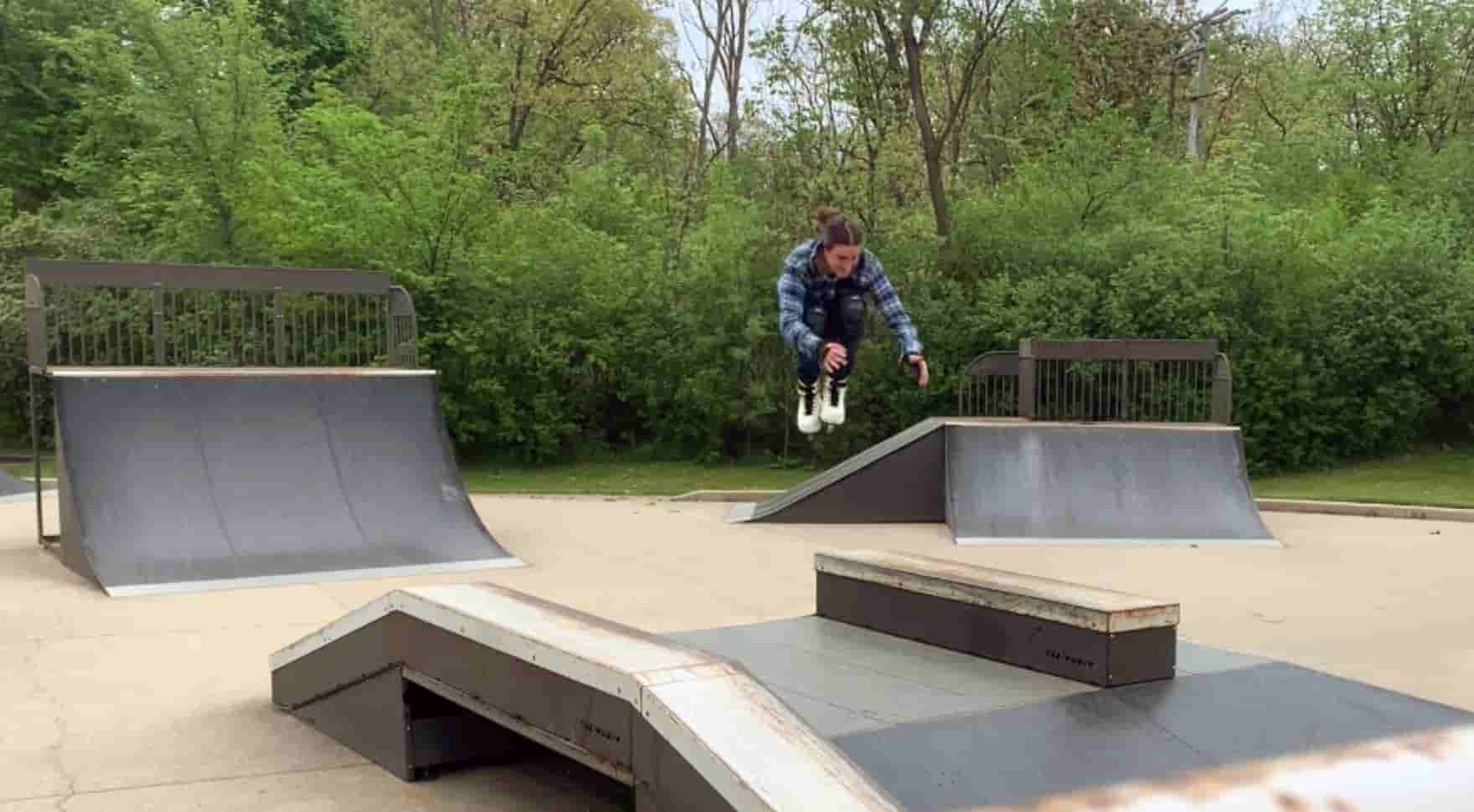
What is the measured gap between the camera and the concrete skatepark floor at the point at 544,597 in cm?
425

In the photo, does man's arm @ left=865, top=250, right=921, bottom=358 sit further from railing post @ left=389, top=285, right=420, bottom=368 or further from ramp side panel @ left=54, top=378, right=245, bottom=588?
railing post @ left=389, top=285, right=420, bottom=368

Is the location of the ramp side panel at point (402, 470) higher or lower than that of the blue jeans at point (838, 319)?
lower

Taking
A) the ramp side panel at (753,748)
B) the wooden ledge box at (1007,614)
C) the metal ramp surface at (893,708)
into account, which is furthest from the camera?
the wooden ledge box at (1007,614)

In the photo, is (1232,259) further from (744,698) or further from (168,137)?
(168,137)

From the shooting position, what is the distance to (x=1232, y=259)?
1495cm

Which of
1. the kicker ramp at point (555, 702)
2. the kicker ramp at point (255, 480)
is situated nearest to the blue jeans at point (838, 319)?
the kicker ramp at point (555, 702)

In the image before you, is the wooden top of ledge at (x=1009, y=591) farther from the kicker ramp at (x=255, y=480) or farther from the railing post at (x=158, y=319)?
the railing post at (x=158, y=319)

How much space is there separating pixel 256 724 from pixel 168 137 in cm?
1536

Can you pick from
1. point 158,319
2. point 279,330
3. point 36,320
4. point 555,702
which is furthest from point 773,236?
point 555,702

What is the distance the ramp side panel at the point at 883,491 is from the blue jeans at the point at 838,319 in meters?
A: 5.05

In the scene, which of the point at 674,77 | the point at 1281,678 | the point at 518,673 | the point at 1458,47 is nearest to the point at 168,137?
the point at 674,77

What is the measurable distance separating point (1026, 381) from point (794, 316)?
249 inches

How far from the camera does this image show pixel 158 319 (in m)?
9.41

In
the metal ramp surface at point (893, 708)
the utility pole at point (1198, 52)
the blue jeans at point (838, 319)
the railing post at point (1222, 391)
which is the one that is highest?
the utility pole at point (1198, 52)
